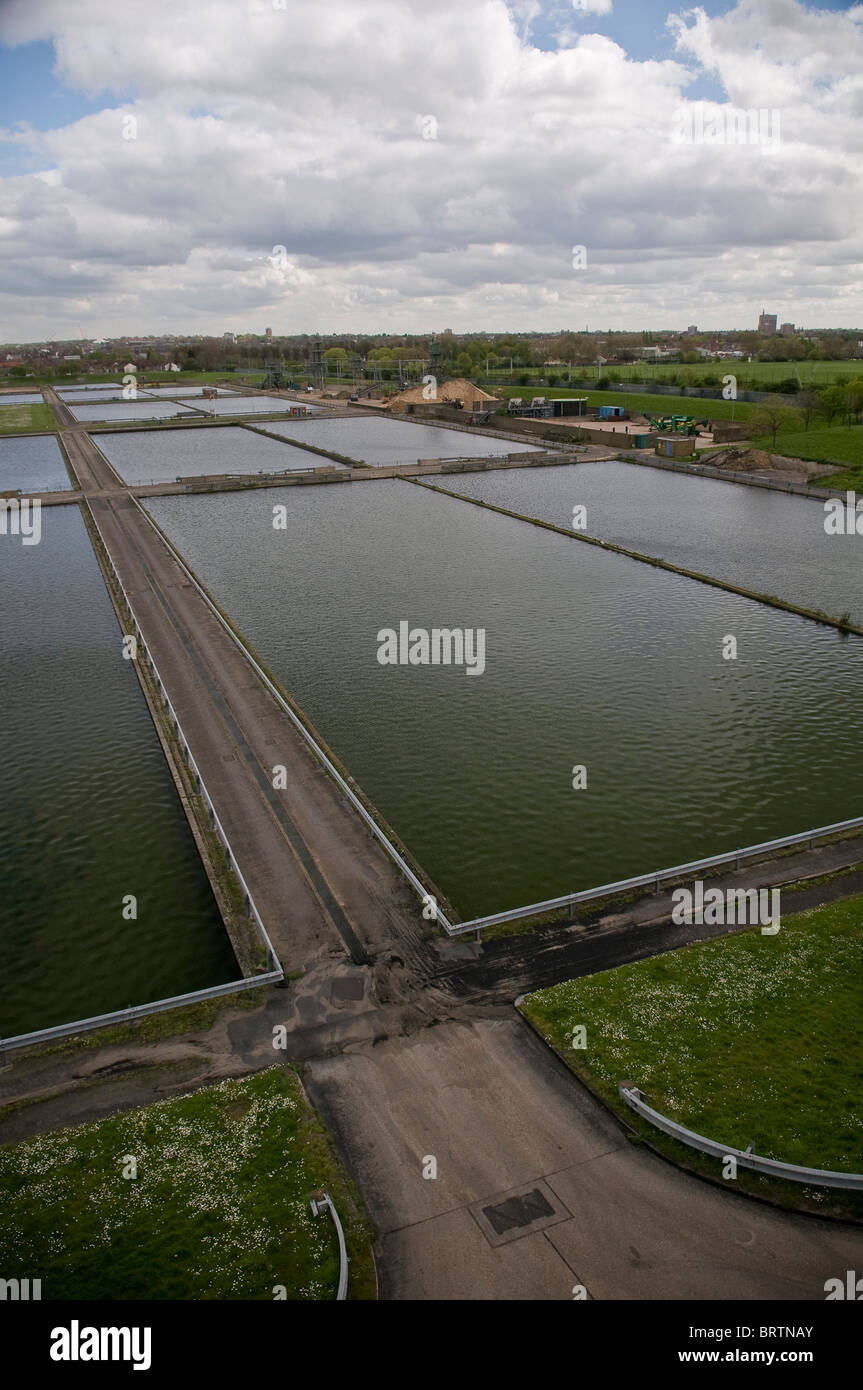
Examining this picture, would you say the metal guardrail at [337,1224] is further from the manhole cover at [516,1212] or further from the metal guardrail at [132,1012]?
the metal guardrail at [132,1012]

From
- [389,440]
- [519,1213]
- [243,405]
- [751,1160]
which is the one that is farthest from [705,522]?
[243,405]

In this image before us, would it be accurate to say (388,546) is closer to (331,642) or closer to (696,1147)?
(331,642)

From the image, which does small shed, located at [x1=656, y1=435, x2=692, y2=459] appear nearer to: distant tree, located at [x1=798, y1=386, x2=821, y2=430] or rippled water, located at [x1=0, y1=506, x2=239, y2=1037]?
distant tree, located at [x1=798, y1=386, x2=821, y2=430]

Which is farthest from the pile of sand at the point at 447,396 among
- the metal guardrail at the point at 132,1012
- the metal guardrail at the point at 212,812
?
the metal guardrail at the point at 132,1012

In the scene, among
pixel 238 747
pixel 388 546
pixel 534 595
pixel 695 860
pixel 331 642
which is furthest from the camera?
pixel 388 546

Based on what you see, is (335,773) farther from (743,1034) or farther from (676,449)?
(676,449)

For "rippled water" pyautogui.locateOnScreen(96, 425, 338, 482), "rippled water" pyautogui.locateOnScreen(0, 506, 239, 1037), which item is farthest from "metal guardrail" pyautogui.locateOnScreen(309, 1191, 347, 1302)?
"rippled water" pyautogui.locateOnScreen(96, 425, 338, 482)

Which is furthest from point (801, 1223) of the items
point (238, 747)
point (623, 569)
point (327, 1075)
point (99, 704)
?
point (623, 569)
